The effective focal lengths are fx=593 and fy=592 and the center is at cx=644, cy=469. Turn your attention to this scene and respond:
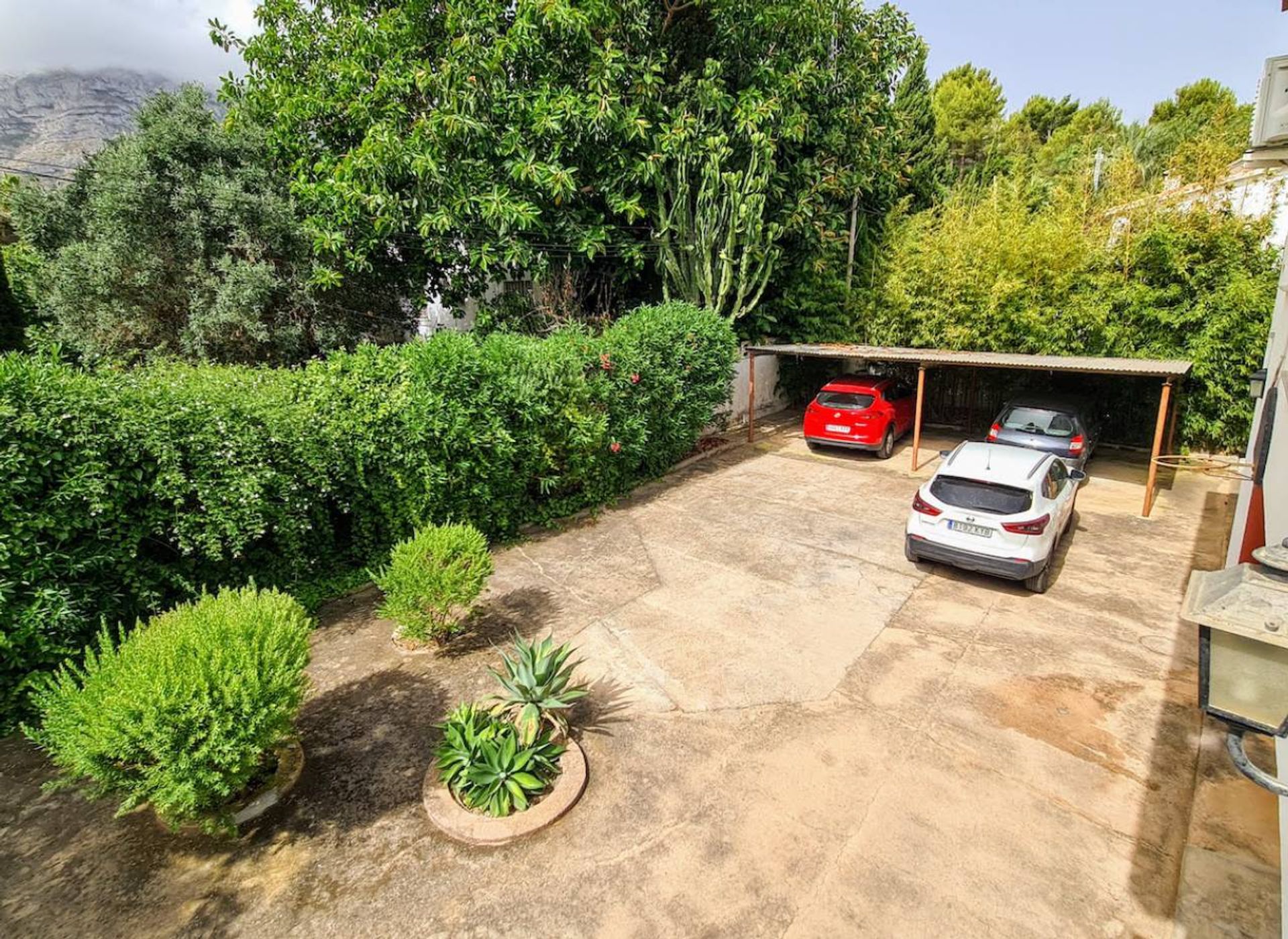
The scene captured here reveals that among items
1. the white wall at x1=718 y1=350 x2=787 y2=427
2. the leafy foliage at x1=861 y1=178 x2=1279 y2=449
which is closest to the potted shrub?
the white wall at x1=718 y1=350 x2=787 y2=427

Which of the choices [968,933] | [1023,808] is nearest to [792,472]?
[1023,808]

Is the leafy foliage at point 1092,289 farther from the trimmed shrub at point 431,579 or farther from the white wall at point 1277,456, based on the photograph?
the trimmed shrub at point 431,579

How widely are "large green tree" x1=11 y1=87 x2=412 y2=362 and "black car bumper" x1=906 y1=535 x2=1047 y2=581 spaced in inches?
497

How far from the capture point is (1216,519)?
962 cm

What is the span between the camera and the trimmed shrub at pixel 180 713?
3.22 meters

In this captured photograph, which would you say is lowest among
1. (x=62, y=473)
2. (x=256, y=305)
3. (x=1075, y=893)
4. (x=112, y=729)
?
(x=1075, y=893)

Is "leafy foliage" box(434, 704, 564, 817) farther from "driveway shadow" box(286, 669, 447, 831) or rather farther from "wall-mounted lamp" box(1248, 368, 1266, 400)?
"wall-mounted lamp" box(1248, 368, 1266, 400)

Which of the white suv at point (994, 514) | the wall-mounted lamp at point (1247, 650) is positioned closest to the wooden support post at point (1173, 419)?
the white suv at point (994, 514)

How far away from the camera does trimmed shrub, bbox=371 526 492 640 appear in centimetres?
568

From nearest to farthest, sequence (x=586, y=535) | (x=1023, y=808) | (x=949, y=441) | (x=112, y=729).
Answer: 1. (x=112, y=729)
2. (x=1023, y=808)
3. (x=586, y=535)
4. (x=949, y=441)

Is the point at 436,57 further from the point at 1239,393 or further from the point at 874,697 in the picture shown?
the point at 1239,393

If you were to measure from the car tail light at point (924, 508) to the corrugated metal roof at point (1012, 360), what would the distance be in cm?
475

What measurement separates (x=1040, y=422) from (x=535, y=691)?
423 inches

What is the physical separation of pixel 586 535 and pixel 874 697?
195 inches
